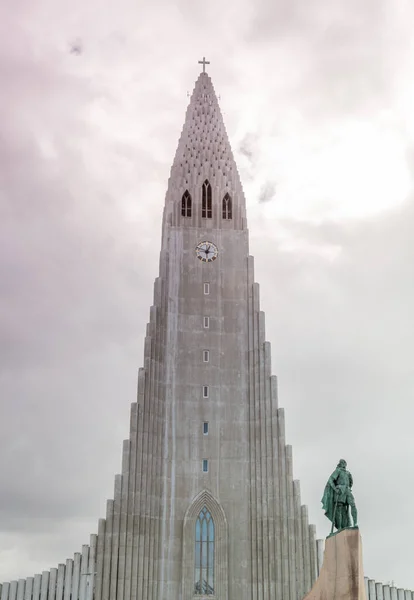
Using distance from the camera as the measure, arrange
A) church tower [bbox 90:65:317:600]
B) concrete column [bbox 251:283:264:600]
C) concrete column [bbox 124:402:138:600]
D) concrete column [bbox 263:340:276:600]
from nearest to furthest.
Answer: concrete column [bbox 124:402:138:600], church tower [bbox 90:65:317:600], concrete column [bbox 263:340:276:600], concrete column [bbox 251:283:264:600]

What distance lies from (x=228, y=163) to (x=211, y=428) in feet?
72.9

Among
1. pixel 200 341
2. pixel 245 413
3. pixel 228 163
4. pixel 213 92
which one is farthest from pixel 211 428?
pixel 213 92

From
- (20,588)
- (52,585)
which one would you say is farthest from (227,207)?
(20,588)

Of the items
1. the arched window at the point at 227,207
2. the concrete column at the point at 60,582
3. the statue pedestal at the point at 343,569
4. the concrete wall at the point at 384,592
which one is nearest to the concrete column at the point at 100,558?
the concrete column at the point at 60,582

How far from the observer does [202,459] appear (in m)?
52.1

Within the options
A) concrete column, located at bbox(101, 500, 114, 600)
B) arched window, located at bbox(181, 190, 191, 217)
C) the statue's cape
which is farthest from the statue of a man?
arched window, located at bbox(181, 190, 191, 217)

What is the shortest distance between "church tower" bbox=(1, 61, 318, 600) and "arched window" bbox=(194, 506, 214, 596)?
0.06 metres

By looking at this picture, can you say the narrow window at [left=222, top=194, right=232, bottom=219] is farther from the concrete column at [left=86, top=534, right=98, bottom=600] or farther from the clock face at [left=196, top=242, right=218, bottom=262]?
the concrete column at [left=86, top=534, right=98, bottom=600]

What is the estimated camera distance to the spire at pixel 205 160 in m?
61.0

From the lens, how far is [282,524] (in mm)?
50094

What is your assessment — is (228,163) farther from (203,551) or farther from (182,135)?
(203,551)

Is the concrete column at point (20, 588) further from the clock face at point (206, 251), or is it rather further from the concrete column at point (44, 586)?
the clock face at point (206, 251)

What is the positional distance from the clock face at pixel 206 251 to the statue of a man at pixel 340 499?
28.0m

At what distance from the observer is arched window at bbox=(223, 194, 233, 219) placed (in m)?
60.5
